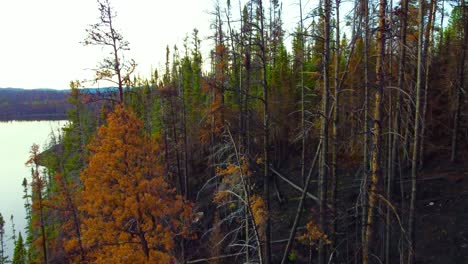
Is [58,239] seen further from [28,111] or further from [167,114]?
[28,111]

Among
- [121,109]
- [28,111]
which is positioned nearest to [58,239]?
[121,109]

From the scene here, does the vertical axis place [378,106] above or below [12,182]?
above

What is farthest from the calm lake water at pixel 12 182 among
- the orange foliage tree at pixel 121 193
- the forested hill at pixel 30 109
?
the forested hill at pixel 30 109

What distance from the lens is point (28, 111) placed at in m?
164

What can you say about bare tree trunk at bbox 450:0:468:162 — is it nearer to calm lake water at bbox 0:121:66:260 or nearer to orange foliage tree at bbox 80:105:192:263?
orange foliage tree at bbox 80:105:192:263

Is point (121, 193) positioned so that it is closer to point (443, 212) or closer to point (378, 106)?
point (378, 106)

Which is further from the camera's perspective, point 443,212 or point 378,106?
point 443,212

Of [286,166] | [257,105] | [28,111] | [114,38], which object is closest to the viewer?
[114,38]

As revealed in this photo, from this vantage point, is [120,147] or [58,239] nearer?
[120,147]

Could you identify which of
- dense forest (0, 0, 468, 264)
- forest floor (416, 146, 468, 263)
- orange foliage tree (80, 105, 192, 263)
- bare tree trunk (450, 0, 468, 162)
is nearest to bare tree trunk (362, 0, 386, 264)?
dense forest (0, 0, 468, 264)

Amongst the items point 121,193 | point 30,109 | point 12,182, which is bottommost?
point 12,182

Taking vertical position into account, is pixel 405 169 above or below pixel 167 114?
below

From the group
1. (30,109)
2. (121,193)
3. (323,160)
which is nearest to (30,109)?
(30,109)

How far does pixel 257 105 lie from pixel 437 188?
1090 centimetres
